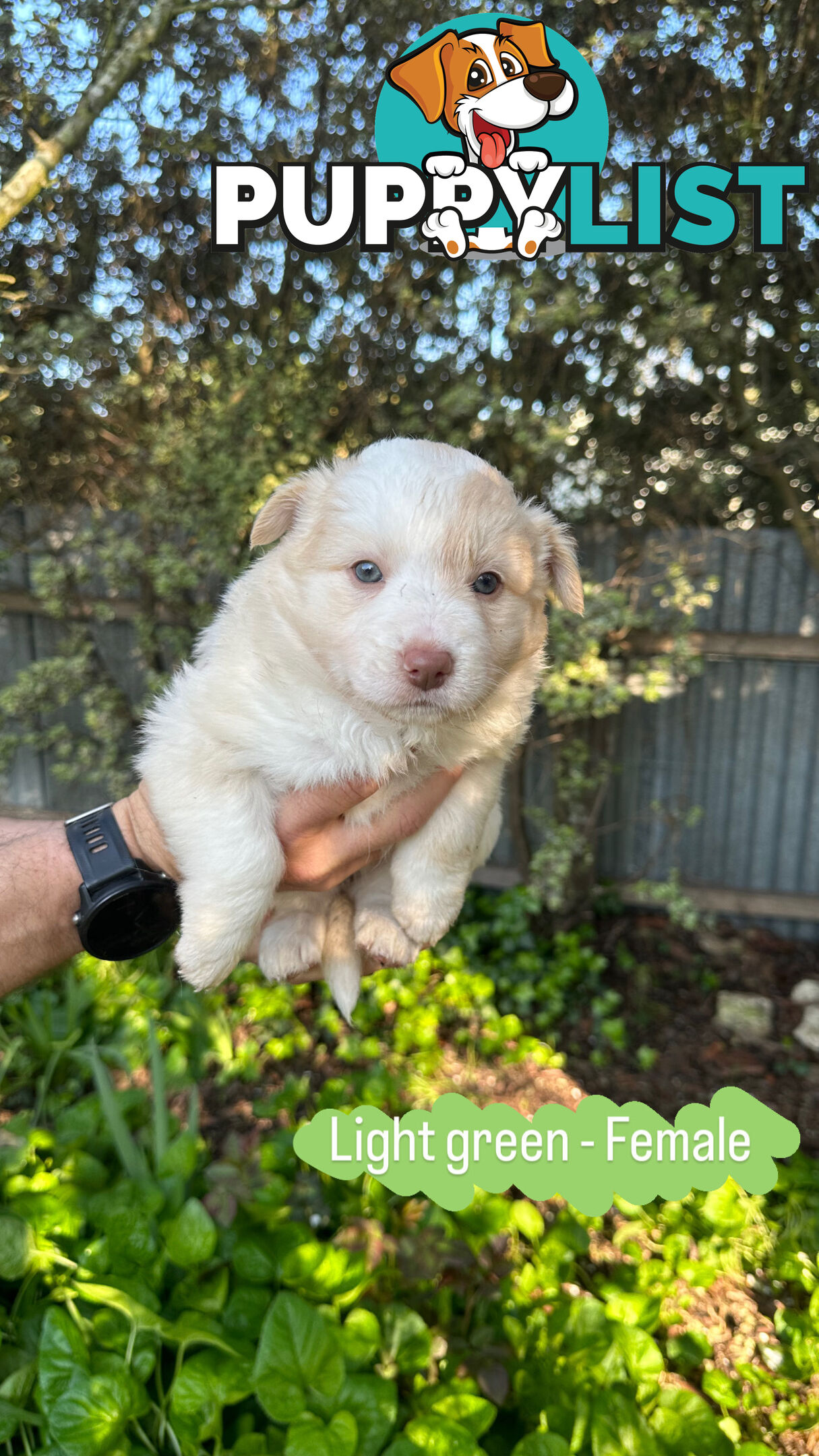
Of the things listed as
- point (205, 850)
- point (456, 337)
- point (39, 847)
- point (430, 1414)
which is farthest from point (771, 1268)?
point (456, 337)

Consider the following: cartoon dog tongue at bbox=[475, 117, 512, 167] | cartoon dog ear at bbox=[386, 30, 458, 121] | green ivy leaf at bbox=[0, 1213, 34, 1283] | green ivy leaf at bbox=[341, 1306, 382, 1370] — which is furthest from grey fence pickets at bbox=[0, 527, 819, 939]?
green ivy leaf at bbox=[0, 1213, 34, 1283]

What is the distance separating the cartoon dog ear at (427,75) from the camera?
3.04 m

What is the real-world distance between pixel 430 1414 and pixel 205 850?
1.56 meters

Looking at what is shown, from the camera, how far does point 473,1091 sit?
3.91 metres

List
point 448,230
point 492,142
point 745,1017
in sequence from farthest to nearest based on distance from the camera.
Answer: point 745,1017, point 448,230, point 492,142

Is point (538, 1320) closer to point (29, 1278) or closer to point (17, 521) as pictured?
point (29, 1278)

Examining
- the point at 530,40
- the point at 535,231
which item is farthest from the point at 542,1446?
the point at 530,40

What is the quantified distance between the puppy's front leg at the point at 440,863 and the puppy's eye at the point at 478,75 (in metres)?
2.58

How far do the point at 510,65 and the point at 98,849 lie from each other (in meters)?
3.10

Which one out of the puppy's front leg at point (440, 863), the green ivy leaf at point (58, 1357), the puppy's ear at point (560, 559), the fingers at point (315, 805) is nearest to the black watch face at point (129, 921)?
the fingers at point (315, 805)

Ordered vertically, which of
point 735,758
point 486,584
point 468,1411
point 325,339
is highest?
point 325,339

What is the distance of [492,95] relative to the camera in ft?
9.72

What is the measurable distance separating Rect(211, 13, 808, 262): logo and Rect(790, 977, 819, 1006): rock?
13.1 feet

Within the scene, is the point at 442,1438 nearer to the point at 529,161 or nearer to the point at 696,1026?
the point at 696,1026
